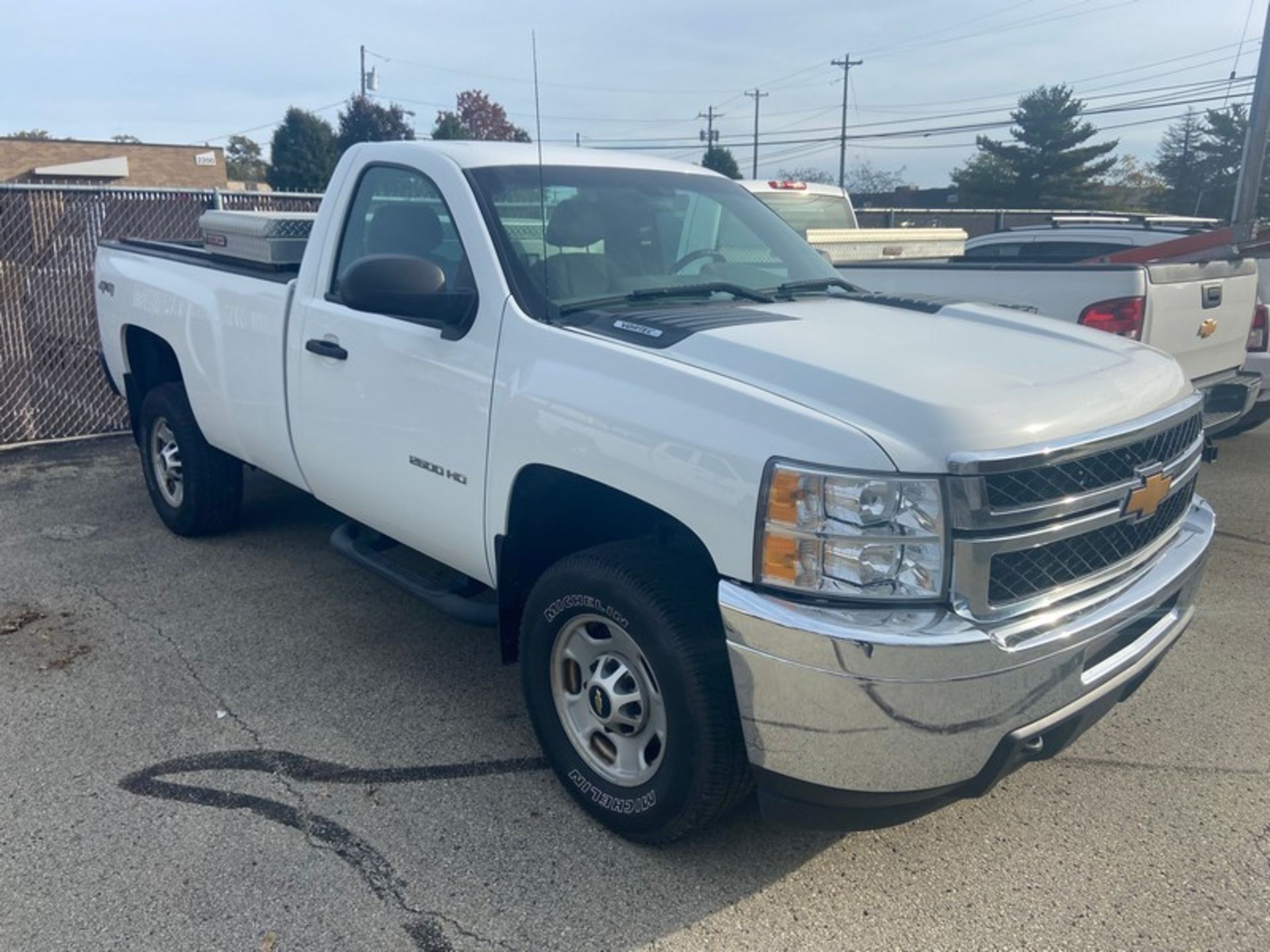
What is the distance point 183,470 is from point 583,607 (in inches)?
136

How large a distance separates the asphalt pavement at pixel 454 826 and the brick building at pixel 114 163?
132 ft

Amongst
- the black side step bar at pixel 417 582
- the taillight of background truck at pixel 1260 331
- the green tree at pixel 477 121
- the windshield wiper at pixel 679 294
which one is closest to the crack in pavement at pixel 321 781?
the black side step bar at pixel 417 582

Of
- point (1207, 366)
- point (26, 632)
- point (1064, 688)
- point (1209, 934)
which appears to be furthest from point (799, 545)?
point (1207, 366)

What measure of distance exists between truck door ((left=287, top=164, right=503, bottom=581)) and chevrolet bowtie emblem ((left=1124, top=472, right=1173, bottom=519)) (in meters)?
1.93

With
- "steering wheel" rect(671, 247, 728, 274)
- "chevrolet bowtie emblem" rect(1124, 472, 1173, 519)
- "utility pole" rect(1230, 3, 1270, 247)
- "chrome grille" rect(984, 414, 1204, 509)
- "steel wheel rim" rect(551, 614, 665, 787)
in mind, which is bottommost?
"steel wheel rim" rect(551, 614, 665, 787)

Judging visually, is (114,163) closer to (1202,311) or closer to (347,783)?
(1202,311)

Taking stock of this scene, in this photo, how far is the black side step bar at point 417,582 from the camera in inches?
150

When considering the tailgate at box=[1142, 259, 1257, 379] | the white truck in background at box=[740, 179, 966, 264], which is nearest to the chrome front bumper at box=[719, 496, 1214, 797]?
the tailgate at box=[1142, 259, 1257, 379]

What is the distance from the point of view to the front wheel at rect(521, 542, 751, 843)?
288cm

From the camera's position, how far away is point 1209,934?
112 inches

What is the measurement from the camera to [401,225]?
4.22 metres

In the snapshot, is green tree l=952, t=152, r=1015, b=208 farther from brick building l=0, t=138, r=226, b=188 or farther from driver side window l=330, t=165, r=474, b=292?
driver side window l=330, t=165, r=474, b=292

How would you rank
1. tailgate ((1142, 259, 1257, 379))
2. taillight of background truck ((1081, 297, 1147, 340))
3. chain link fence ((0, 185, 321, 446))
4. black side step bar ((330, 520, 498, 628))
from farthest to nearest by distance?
chain link fence ((0, 185, 321, 446)) < tailgate ((1142, 259, 1257, 379)) < taillight of background truck ((1081, 297, 1147, 340)) < black side step bar ((330, 520, 498, 628))

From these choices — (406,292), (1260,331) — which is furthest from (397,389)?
(1260,331)
